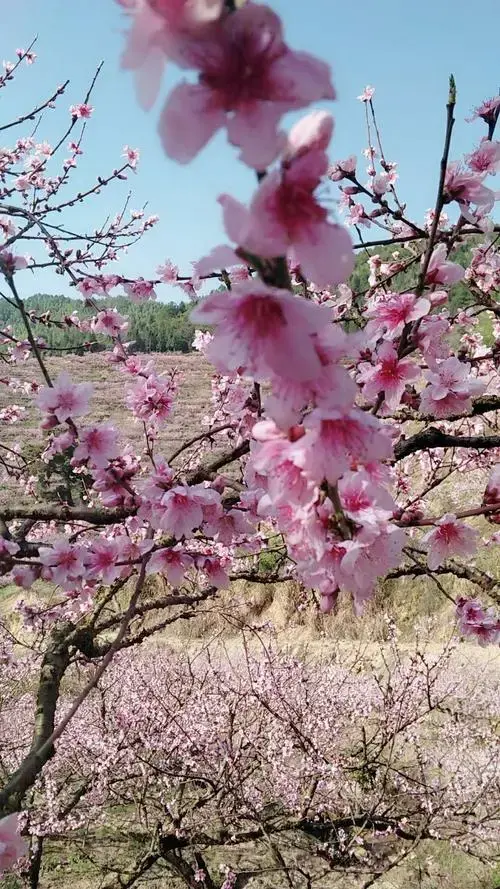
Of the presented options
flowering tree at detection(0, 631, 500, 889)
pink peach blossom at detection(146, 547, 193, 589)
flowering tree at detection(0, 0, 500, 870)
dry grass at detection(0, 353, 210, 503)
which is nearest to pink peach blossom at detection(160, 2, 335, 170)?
flowering tree at detection(0, 0, 500, 870)

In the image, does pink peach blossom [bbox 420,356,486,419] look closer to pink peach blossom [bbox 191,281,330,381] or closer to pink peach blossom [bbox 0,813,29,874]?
pink peach blossom [bbox 191,281,330,381]

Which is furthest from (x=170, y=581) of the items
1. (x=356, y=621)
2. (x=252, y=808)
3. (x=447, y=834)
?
(x=356, y=621)

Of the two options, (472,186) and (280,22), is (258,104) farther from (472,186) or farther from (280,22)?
(472,186)

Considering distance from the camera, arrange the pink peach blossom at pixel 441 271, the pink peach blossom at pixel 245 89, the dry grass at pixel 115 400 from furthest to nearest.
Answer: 1. the dry grass at pixel 115 400
2. the pink peach blossom at pixel 441 271
3. the pink peach blossom at pixel 245 89

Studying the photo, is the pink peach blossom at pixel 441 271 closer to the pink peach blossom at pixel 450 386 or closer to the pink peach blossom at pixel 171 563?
the pink peach blossom at pixel 450 386

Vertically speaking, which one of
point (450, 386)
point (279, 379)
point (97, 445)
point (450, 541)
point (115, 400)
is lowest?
point (279, 379)

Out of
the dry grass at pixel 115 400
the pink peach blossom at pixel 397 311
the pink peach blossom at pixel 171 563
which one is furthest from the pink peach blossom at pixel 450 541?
the dry grass at pixel 115 400

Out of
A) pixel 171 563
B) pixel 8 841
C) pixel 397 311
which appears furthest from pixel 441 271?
pixel 8 841

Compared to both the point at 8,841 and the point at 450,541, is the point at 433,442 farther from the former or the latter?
the point at 8,841

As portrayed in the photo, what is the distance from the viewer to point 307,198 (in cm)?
57

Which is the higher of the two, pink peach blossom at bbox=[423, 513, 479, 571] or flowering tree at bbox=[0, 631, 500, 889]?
pink peach blossom at bbox=[423, 513, 479, 571]

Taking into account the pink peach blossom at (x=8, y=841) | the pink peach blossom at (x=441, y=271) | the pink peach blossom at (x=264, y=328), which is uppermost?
the pink peach blossom at (x=441, y=271)

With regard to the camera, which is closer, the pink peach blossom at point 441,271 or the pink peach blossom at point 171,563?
the pink peach blossom at point 441,271

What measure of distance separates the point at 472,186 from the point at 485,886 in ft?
17.9
